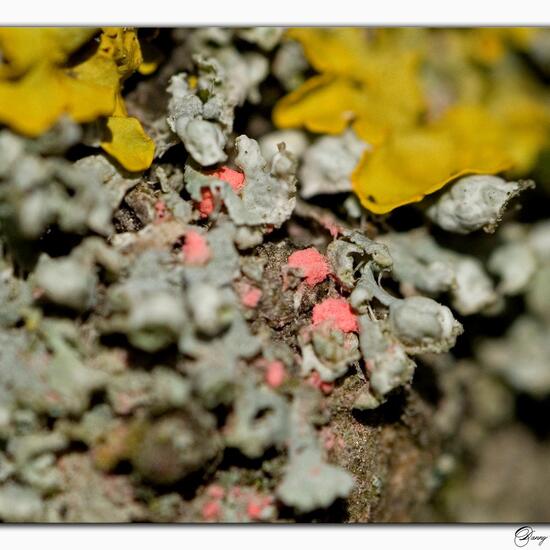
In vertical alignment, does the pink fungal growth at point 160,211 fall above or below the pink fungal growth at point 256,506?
above

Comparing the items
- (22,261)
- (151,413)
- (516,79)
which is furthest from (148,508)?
(516,79)

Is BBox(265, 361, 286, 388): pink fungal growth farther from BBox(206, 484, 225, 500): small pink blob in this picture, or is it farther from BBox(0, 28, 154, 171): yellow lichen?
BBox(0, 28, 154, 171): yellow lichen

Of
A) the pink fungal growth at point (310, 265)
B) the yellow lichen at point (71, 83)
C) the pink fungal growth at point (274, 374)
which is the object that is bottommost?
the pink fungal growth at point (274, 374)

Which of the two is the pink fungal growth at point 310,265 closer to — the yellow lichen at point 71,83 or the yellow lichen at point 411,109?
the yellow lichen at point 411,109

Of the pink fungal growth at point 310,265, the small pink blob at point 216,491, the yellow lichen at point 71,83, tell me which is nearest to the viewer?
the yellow lichen at point 71,83

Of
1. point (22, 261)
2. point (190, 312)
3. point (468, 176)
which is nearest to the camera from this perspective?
point (190, 312)

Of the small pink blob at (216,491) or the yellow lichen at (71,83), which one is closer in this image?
the yellow lichen at (71,83)

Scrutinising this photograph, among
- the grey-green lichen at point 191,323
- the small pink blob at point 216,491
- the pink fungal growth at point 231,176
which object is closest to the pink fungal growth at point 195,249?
the grey-green lichen at point 191,323

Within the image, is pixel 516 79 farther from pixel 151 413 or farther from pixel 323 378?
pixel 151 413
